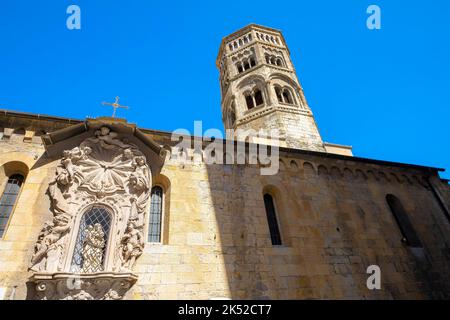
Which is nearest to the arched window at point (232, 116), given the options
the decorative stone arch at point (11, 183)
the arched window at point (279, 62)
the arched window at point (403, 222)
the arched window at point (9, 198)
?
the arched window at point (279, 62)

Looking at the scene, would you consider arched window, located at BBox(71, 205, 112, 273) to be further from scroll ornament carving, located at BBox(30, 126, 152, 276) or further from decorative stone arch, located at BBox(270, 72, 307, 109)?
decorative stone arch, located at BBox(270, 72, 307, 109)

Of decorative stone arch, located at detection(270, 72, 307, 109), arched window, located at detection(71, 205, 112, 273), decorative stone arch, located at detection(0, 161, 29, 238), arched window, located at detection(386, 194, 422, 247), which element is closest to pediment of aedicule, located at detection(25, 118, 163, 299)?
arched window, located at detection(71, 205, 112, 273)

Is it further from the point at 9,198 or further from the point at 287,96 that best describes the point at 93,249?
the point at 287,96

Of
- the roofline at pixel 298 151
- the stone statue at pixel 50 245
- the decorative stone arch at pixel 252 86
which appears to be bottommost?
the stone statue at pixel 50 245

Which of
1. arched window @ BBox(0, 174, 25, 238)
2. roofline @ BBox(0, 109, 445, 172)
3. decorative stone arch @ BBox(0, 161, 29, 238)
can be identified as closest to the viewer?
arched window @ BBox(0, 174, 25, 238)

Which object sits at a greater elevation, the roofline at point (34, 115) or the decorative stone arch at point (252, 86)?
the decorative stone arch at point (252, 86)

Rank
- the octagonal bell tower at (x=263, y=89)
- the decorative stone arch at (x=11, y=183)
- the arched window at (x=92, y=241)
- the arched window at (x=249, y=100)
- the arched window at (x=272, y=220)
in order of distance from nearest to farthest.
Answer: the arched window at (x=92, y=241) → the decorative stone arch at (x=11, y=183) → the arched window at (x=272, y=220) → the octagonal bell tower at (x=263, y=89) → the arched window at (x=249, y=100)

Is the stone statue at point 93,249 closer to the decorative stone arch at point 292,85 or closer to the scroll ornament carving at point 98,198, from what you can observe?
the scroll ornament carving at point 98,198

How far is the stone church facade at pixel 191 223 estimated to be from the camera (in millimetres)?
6172

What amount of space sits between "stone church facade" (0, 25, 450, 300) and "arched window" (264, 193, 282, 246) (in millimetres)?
39

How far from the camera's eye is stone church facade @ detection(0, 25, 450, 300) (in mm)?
6172

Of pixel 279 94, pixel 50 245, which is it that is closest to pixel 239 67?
pixel 279 94

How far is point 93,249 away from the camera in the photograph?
20.9 ft

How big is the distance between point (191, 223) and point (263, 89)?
15.0m
